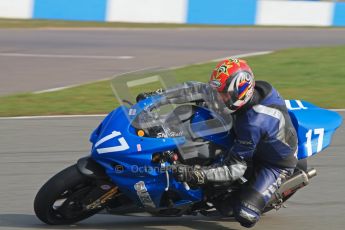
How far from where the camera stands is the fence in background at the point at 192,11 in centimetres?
2338

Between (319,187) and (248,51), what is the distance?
10.7 meters

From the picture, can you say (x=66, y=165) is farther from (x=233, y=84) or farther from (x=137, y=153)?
(x=233, y=84)

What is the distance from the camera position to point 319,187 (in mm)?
7328

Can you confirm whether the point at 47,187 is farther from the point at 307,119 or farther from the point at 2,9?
the point at 2,9

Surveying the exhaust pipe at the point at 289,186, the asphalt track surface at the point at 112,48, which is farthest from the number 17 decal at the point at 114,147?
the asphalt track surface at the point at 112,48

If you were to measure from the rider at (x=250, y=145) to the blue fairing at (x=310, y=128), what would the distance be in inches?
7.4

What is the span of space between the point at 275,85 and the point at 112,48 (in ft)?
19.6

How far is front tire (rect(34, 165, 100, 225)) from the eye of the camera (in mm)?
5703

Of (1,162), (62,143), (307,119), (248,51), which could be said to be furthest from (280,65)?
(307,119)

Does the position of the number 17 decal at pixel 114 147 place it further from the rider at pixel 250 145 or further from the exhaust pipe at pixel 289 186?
the exhaust pipe at pixel 289 186

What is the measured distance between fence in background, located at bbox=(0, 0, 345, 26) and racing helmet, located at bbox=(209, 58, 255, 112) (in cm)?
1786

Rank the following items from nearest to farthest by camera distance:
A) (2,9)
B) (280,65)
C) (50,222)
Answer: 1. (50,222)
2. (280,65)
3. (2,9)

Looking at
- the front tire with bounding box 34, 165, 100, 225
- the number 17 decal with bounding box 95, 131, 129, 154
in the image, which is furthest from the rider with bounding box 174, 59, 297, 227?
the front tire with bounding box 34, 165, 100, 225

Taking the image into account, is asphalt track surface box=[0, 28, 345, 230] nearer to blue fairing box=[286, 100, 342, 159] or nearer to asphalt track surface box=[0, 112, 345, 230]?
asphalt track surface box=[0, 112, 345, 230]
